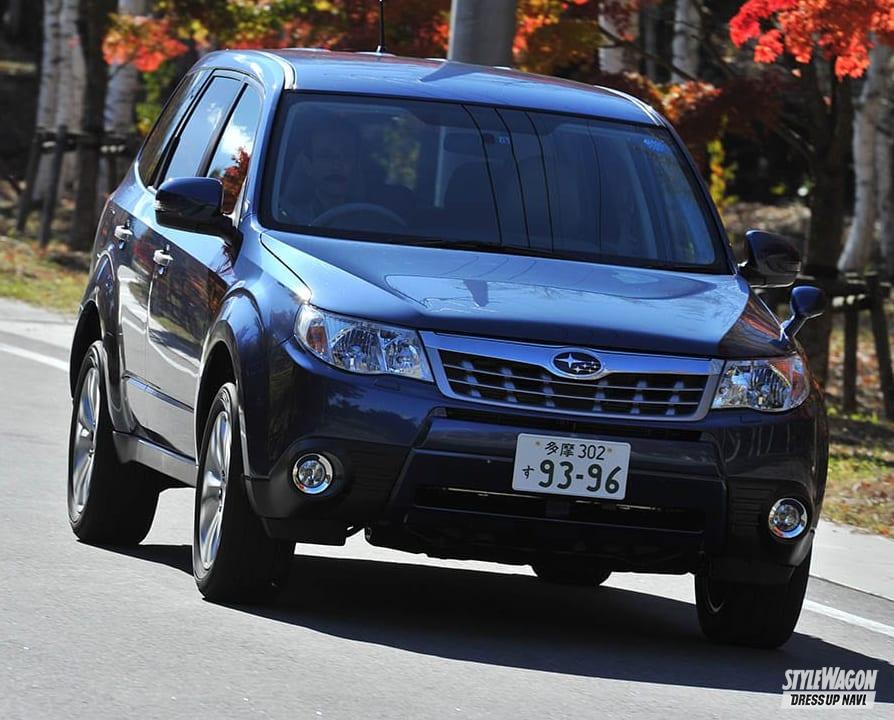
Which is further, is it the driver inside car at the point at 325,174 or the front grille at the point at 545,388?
the driver inside car at the point at 325,174

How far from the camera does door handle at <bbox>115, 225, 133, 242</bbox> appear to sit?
895 cm

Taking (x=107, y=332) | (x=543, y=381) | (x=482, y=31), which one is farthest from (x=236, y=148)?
(x=482, y=31)

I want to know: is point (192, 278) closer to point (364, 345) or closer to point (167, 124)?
point (364, 345)

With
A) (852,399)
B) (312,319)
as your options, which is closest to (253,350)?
(312,319)

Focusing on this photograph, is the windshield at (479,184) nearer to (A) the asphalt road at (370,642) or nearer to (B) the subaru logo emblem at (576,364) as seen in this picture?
(B) the subaru logo emblem at (576,364)

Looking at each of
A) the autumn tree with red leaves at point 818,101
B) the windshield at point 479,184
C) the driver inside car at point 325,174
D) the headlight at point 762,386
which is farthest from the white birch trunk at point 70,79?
the headlight at point 762,386

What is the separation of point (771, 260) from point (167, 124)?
272 centimetres

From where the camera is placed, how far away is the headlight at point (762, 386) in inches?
275

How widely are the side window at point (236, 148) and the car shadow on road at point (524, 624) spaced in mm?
1400

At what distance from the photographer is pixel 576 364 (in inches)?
268

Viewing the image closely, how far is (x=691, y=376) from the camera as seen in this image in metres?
6.94

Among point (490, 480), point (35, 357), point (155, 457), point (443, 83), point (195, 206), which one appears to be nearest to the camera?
point (490, 480)

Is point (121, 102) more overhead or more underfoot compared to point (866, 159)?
more underfoot

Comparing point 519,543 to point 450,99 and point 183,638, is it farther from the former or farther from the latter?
point 450,99
